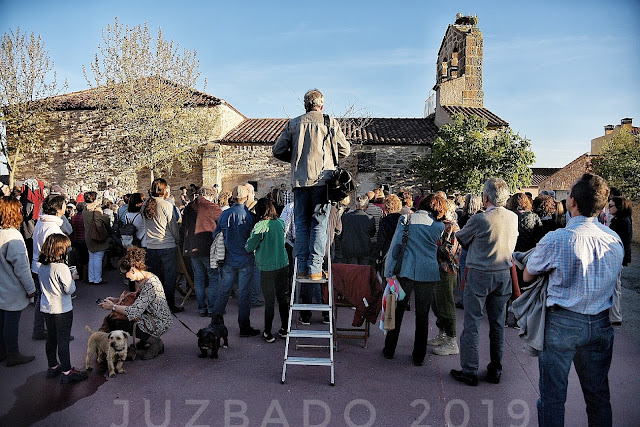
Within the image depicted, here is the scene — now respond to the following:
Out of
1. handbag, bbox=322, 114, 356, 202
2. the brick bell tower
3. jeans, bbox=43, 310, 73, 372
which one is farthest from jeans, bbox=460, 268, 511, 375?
the brick bell tower

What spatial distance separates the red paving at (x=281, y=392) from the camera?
3.60 metres

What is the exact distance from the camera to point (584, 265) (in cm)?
275

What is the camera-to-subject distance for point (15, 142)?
21312 millimetres

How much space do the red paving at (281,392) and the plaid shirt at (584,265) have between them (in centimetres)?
143

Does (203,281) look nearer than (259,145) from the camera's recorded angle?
Yes

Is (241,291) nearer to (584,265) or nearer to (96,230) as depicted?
(584,265)

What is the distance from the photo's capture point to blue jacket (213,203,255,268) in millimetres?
5555

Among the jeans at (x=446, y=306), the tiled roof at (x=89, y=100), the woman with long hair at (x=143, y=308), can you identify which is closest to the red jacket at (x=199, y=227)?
the woman with long hair at (x=143, y=308)

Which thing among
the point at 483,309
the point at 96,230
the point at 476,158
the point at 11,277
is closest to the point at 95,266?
the point at 96,230

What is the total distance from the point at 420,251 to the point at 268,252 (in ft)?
6.13

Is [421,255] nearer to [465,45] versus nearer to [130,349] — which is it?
[130,349]

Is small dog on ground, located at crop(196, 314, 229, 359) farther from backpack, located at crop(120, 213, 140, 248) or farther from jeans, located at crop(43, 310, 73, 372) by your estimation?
backpack, located at crop(120, 213, 140, 248)

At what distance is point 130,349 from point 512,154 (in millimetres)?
15703

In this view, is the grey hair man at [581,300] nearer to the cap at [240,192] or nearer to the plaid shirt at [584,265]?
the plaid shirt at [584,265]
